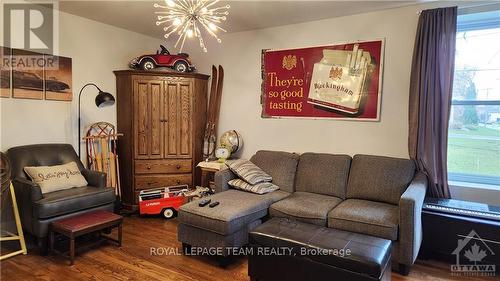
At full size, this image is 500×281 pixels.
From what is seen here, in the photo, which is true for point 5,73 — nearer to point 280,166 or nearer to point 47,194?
point 47,194

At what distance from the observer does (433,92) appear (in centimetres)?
279

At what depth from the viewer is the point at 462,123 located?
300 cm

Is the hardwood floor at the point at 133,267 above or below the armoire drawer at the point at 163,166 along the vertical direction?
below

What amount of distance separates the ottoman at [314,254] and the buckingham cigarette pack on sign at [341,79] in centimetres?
159

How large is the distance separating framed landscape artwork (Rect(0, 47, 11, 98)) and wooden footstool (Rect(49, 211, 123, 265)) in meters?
1.38

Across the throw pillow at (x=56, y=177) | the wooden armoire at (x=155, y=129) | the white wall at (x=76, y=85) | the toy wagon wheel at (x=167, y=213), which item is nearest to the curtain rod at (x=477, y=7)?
the wooden armoire at (x=155, y=129)

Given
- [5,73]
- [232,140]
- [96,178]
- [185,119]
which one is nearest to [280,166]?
[232,140]

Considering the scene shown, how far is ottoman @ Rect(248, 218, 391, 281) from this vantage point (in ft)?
6.13

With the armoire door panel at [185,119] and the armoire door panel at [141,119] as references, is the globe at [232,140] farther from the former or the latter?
the armoire door panel at [141,119]

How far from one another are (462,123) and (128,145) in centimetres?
363

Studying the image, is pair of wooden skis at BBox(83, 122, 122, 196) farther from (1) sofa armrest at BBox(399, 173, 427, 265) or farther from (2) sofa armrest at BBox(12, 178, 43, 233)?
(1) sofa armrest at BBox(399, 173, 427, 265)

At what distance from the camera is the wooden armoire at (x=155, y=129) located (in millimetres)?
3803

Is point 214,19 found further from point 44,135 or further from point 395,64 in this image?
point 44,135

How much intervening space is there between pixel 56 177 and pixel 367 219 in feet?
9.19
